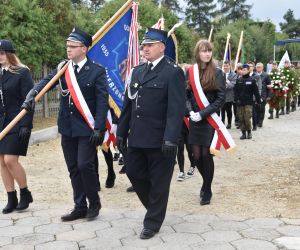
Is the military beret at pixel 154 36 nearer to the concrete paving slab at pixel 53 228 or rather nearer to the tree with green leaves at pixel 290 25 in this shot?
the concrete paving slab at pixel 53 228

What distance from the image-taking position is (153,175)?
5113 mm

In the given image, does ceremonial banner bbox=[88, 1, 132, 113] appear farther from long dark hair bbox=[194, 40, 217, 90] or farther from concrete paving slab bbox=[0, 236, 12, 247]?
concrete paving slab bbox=[0, 236, 12, 247]

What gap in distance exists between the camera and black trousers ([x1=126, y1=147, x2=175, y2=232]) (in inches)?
200

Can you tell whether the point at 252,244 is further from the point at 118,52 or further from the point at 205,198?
the point at 118,52

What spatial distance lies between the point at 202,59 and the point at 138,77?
145 centimetres

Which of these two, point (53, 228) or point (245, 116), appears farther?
point (245, 116)

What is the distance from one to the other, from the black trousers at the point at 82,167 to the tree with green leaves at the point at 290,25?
337 ft

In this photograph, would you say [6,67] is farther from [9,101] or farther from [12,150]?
[12,150]

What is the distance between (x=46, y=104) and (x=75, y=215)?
11.2 m

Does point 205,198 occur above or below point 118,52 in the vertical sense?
below

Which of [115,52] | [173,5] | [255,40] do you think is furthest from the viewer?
[173,5]

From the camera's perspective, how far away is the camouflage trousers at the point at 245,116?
12130mm

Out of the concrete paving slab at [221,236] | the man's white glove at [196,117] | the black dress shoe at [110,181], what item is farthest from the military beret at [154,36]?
the black dress shoe at [110,181]

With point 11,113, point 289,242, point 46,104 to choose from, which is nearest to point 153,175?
point 289,242
